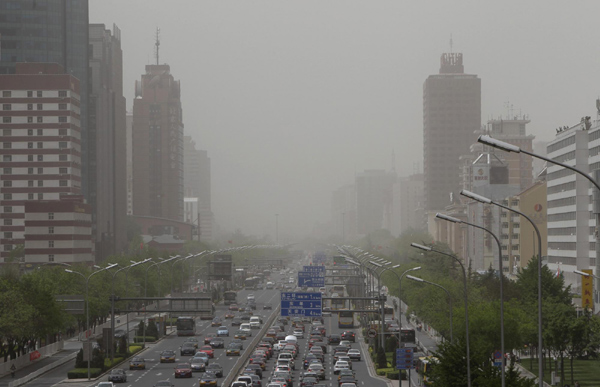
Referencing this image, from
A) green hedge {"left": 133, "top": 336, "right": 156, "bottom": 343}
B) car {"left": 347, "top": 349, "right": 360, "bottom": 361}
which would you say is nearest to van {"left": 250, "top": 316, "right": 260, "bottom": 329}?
green hedge {"left": 133, "top": 336, "right": 156, "bottom": 343}

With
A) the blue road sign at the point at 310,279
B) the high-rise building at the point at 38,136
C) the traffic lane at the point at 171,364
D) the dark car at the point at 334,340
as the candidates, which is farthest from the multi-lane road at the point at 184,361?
the high-rise building at the point at 38,136

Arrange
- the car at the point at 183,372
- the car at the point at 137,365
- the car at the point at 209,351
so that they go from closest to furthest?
the car at the point at 183,372 < the car at the point at 137,365 < the car at the point at 209,351

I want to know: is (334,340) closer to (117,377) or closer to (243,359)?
(243,359)

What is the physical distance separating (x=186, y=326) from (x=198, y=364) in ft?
111

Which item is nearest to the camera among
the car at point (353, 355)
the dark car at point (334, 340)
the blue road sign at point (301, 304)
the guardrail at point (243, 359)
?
the guardrail at point (243, 359)

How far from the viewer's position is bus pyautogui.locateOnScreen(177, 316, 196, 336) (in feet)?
363

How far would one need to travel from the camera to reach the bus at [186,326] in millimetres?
110625

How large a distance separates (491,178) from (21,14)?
3656 inches

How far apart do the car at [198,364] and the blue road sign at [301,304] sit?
28.8ft

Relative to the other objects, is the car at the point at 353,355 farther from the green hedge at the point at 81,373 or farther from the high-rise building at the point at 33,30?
the high-rise building at the point at 33,30

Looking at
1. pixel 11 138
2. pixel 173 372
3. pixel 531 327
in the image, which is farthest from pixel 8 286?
pixel 11 138

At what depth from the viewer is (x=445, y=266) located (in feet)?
445

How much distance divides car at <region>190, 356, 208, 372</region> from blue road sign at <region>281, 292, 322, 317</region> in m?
8.77

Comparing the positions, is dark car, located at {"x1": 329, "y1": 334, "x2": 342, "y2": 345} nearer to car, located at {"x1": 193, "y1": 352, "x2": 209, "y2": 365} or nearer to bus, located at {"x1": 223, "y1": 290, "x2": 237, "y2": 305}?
car, located at {"x1": 193, "y1": 352, "x2": 209, "y2": 365}
